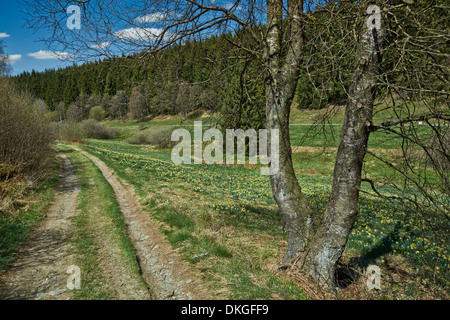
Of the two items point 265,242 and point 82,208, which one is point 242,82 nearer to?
point 265,242

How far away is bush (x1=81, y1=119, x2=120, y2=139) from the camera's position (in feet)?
191

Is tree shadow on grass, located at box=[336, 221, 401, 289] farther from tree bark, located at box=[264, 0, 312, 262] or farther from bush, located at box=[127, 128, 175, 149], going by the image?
bush, located at box=[127, 128, 175, 149]

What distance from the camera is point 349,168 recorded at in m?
3.69

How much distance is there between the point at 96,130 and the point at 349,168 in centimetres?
6509

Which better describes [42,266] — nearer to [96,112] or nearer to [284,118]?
[284,118]

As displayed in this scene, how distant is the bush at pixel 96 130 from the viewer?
5832cm

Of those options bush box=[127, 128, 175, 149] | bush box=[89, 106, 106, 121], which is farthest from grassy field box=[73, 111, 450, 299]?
bush box=[89, 106, 106, 121]

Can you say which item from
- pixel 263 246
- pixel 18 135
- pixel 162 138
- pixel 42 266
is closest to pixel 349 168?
pixel 263 246

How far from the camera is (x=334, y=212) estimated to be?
3918 mm

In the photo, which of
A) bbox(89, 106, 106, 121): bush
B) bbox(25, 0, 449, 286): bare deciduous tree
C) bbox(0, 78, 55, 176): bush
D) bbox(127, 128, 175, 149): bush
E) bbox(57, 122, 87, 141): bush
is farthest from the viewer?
bbox(89, 106, 106, 121): bush

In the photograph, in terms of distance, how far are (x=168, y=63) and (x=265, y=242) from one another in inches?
190

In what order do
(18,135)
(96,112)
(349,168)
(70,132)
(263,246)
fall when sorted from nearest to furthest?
(349,168), (263,246), (18,135), (70,132), (96,112)

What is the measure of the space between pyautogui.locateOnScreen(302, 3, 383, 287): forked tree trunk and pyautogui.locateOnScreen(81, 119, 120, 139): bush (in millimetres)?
64195

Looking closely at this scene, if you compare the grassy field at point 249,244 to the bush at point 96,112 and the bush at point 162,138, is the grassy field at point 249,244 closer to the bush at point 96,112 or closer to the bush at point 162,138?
the bush at point 162,138
